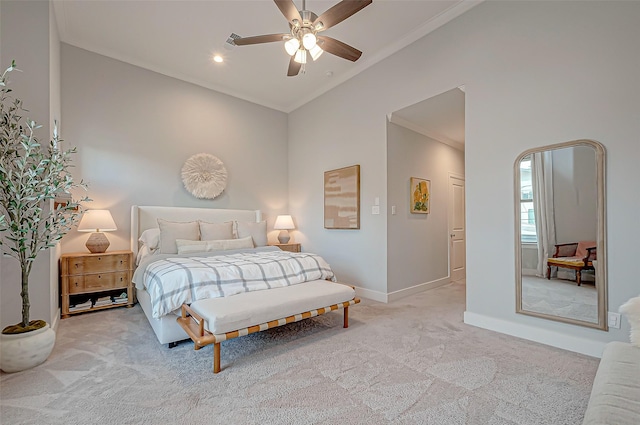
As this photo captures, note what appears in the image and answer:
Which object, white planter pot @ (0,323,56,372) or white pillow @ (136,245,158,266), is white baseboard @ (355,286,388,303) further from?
white planter pot @ (0,323,56,372)

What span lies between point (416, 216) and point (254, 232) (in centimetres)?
252

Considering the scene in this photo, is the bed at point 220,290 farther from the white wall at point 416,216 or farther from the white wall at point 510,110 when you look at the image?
the white wall at point 510,110

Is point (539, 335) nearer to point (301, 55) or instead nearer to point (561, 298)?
point (561, 298)

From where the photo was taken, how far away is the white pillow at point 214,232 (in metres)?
4.01

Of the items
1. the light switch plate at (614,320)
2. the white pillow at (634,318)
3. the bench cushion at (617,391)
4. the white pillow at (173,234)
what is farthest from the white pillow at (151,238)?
the light switch plate at (614,320)

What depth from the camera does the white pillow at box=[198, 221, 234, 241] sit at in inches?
158

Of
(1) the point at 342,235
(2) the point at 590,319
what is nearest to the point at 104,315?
(1) the point at 342,235

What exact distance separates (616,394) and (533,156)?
214cm

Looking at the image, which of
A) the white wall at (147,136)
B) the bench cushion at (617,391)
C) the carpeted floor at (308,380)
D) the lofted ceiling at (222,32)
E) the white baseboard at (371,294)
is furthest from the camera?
the white baseboard at (371,294)

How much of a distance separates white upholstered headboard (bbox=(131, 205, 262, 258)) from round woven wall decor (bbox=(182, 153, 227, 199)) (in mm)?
306

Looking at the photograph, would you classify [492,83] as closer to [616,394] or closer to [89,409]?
[616,394]

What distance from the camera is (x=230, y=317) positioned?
→ 2098mm

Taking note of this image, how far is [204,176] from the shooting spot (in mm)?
4688

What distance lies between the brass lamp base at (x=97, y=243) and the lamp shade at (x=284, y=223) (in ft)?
8.37
